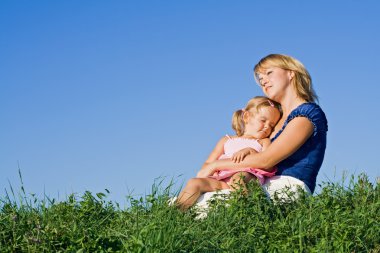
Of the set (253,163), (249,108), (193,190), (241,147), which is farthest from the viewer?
(249,108)

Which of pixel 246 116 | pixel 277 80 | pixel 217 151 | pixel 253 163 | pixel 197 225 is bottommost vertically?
pixel 197 225

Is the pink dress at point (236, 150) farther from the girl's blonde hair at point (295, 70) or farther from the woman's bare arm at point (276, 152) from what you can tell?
the girl's blonde hair at point (295, 70)

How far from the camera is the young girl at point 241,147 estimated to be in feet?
25.9

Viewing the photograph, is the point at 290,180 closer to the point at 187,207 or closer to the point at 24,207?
the point at 187,207

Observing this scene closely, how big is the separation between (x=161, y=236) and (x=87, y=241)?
0.77 metres

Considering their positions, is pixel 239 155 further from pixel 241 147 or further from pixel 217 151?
pixel 217 151

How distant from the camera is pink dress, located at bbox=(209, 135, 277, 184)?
8219 millimetres

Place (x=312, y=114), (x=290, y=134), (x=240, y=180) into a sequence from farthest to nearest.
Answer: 1. (x=312, y=114)
2. (x=290, y=134)
3. (x=240, y=180)

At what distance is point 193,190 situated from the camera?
775cm

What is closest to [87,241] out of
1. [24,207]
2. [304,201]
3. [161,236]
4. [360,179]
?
[161,236]

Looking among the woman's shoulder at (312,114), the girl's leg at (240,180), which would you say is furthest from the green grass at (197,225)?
the woman's shoulder at (312,114)

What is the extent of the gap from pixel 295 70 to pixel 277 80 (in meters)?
0.30

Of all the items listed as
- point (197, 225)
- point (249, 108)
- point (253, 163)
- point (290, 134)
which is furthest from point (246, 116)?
point (197, 225)

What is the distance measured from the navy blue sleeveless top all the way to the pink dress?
0.23m
